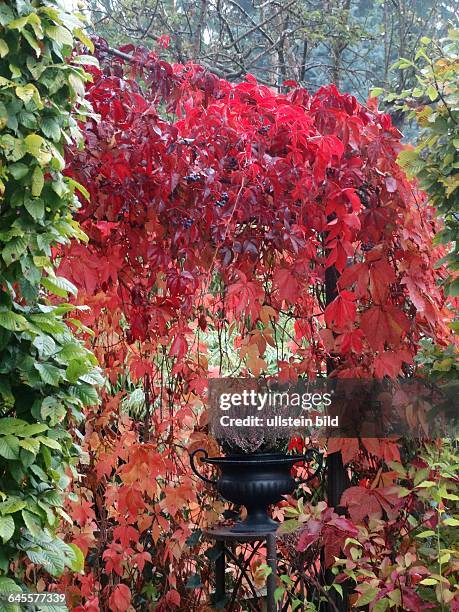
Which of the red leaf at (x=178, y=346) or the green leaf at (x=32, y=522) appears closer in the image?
the green leaf at (x=32, y=522)

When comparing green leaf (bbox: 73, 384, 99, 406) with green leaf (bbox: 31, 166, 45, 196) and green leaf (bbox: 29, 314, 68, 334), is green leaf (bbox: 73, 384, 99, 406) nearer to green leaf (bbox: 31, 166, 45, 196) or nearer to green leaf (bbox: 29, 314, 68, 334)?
green leaf (bbox: 29, 314, 68, 334)

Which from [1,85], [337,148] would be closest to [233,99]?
[337,148]

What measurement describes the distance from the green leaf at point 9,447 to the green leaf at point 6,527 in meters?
0.11

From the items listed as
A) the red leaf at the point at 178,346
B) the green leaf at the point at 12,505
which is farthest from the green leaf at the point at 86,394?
the red leaf at the point at 178,346

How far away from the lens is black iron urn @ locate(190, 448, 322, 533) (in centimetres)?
238

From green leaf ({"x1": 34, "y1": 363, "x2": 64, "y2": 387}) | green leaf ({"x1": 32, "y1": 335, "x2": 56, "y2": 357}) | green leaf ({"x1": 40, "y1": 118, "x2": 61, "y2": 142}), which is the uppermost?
green leaf ({"x1": 40, "y1": 118, "x2": 61, "y2": 142})

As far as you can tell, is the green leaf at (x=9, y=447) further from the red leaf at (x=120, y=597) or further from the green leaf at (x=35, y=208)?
the red leaf at (x=120, y=597)

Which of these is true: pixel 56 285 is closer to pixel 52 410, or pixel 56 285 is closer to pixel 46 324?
pixel 46 324

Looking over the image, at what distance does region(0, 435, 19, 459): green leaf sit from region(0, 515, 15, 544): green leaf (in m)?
0.11

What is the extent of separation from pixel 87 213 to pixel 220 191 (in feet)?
1.39

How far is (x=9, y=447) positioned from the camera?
1525mm

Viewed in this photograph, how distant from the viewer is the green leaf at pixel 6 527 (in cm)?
146

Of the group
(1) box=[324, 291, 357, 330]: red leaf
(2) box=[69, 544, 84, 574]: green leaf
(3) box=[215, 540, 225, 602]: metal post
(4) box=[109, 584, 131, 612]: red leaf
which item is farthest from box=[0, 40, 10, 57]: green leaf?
(4) box=[109, 584, 131, 612]: red leaf

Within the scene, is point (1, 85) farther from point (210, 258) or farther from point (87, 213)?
point (210, 258)
